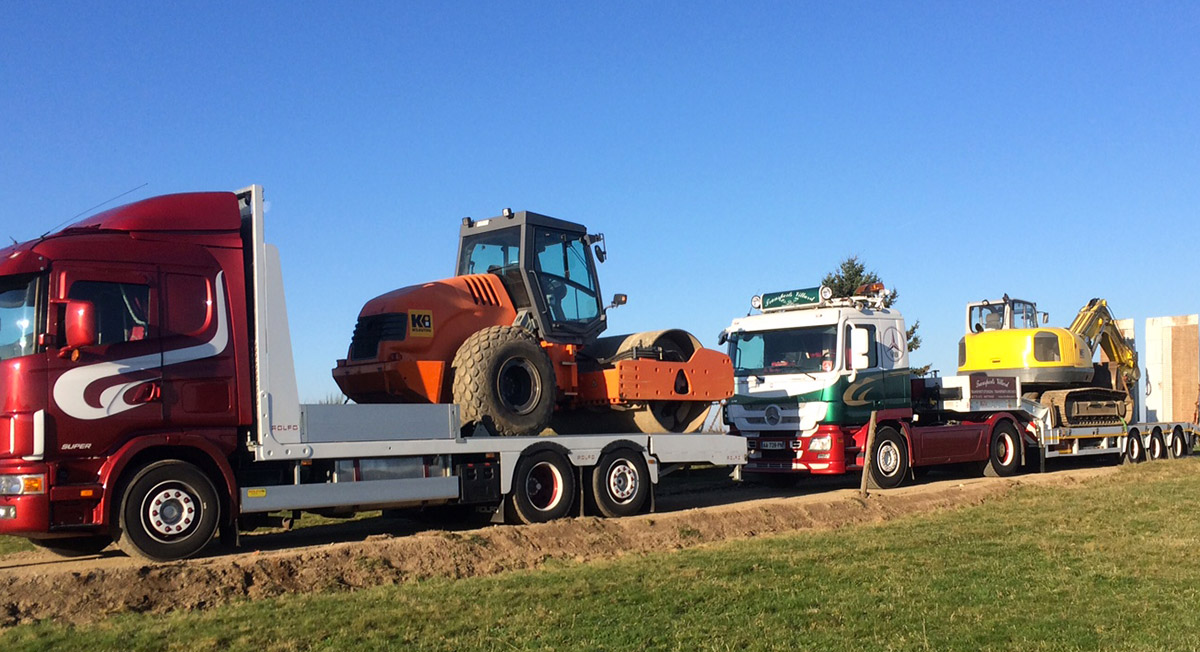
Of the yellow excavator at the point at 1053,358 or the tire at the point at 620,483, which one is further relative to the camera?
the yellow excavator at the point at 1053,358

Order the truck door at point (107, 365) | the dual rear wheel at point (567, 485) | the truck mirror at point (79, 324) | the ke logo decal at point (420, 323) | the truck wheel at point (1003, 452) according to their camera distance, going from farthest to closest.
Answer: the truck wheel at point (1003, 452) → the dual rear wheel at point (567, 485) → the ke logo decal at point (420, 323) → the truck door at point (107, 365) → the truck mirror at point (79, 324)

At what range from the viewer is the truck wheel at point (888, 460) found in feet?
Answer: 64.1

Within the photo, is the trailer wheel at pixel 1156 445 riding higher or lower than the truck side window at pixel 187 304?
lower

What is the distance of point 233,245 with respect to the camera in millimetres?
11289

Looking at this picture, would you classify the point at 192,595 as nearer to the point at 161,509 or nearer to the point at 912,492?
the point at 161,509

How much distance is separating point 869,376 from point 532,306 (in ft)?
24.7

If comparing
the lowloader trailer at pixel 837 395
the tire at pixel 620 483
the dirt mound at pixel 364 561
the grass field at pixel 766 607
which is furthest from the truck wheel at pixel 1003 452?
the grass field at pixel 766 607

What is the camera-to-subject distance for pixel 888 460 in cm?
1981

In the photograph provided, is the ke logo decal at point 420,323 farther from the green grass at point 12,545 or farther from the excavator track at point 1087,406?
the excavator track at point 1087,406

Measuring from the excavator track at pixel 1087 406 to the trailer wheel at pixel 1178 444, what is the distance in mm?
3138

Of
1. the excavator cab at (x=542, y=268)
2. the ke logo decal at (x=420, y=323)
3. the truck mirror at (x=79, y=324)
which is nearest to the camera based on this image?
the truck mirror at (x=79, y=324)

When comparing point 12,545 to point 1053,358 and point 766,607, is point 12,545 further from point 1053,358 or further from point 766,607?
point 1053,358

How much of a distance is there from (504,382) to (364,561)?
3.62m

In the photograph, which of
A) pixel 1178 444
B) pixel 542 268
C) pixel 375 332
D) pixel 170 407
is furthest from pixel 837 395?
pixel 1178 444
